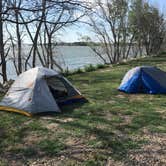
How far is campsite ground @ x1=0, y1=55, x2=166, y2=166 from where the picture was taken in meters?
Result: 4.05

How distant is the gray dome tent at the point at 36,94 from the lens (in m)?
6.24

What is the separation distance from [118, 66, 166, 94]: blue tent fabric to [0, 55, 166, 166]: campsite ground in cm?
125

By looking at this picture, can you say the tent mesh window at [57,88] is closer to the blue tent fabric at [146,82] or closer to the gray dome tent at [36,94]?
the gray dome tent at [36,94]

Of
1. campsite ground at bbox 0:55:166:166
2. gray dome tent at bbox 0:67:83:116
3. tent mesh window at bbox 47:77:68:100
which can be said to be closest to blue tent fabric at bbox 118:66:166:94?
campsite ground at bbox 0:55:166:166

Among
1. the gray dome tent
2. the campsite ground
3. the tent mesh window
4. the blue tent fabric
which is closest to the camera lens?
the campsite ground

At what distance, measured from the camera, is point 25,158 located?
163 inches

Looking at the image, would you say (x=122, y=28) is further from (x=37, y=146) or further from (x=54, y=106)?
(x=37, y=146)

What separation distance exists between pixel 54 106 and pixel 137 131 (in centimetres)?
199

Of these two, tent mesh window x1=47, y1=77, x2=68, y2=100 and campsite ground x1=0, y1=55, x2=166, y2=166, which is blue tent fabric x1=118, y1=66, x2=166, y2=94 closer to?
campsite ground x1=0, y1=55, x2=166, y2=166

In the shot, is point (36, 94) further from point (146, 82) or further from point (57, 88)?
point (146, 82)

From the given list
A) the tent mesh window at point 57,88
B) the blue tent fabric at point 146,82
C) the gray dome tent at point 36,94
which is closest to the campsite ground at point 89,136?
the gray dome tent at point 36,94

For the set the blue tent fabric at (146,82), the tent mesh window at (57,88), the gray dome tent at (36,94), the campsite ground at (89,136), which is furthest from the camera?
the blue tent fabric at (146,82)

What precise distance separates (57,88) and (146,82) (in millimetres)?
2585

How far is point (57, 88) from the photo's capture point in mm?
7207
